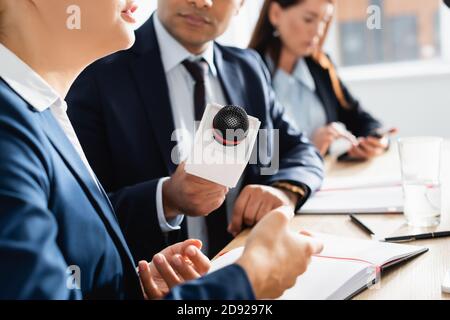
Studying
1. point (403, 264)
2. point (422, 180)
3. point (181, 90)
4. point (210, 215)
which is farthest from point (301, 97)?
point (403, 264)

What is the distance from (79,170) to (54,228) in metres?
0.17

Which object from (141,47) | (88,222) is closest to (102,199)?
(88,222)

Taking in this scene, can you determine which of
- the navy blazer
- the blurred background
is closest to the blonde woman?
the navy blazer

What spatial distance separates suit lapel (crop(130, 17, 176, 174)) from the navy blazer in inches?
22.2

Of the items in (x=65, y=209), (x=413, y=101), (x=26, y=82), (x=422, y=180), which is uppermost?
(x=26, y=82)

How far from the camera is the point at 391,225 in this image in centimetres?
116

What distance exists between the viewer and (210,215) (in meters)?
1.47

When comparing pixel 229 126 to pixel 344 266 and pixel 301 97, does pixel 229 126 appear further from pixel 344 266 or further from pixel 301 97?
pixel 301 97

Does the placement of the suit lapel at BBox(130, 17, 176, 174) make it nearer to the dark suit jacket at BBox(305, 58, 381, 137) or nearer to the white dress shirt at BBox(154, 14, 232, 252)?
the white dress shirt at BBox(154, 14, 232, 252)

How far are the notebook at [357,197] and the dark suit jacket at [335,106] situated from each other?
962mm

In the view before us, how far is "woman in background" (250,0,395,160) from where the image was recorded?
2.43 meters

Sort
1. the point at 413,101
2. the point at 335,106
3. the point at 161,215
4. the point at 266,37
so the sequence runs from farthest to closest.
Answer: the point at 413,101, the point at 335,106, the point at 266,37, the point at 161,215

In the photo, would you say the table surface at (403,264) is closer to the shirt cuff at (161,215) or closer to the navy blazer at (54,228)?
the shirt cuff at (161,215)
